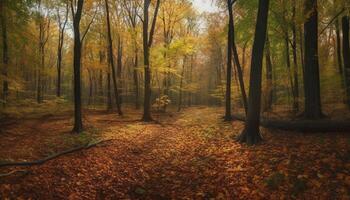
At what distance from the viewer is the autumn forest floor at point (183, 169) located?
5.04m

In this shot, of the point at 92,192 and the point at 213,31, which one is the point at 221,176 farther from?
the point at 213,31

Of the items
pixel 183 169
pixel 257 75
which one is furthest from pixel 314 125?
pixel 183 169

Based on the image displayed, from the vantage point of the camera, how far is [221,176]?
615 centimetres

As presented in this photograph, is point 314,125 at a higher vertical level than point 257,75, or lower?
lower

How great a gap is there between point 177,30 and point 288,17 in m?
16.9

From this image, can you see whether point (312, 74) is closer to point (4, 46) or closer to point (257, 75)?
point (257, 75)

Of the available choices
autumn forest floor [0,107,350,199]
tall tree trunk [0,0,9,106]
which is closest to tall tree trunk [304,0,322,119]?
autumn forest floor [0,107,350,199]

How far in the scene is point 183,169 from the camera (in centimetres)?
688

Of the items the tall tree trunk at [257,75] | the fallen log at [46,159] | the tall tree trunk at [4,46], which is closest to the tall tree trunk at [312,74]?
the tall tree trunk at [257,75]

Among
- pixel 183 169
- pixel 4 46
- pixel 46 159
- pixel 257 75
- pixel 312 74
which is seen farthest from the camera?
pixel 4 46

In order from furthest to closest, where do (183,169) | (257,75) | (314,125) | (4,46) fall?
1. (4,46)
2. (257,75)
3. (314,125)
4. (183,169)

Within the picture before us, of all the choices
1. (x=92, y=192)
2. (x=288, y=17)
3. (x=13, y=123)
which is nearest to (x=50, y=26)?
(x=13, y=123)

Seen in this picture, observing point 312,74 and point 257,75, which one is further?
point 312,74

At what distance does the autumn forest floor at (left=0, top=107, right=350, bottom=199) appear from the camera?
5.04 metres
